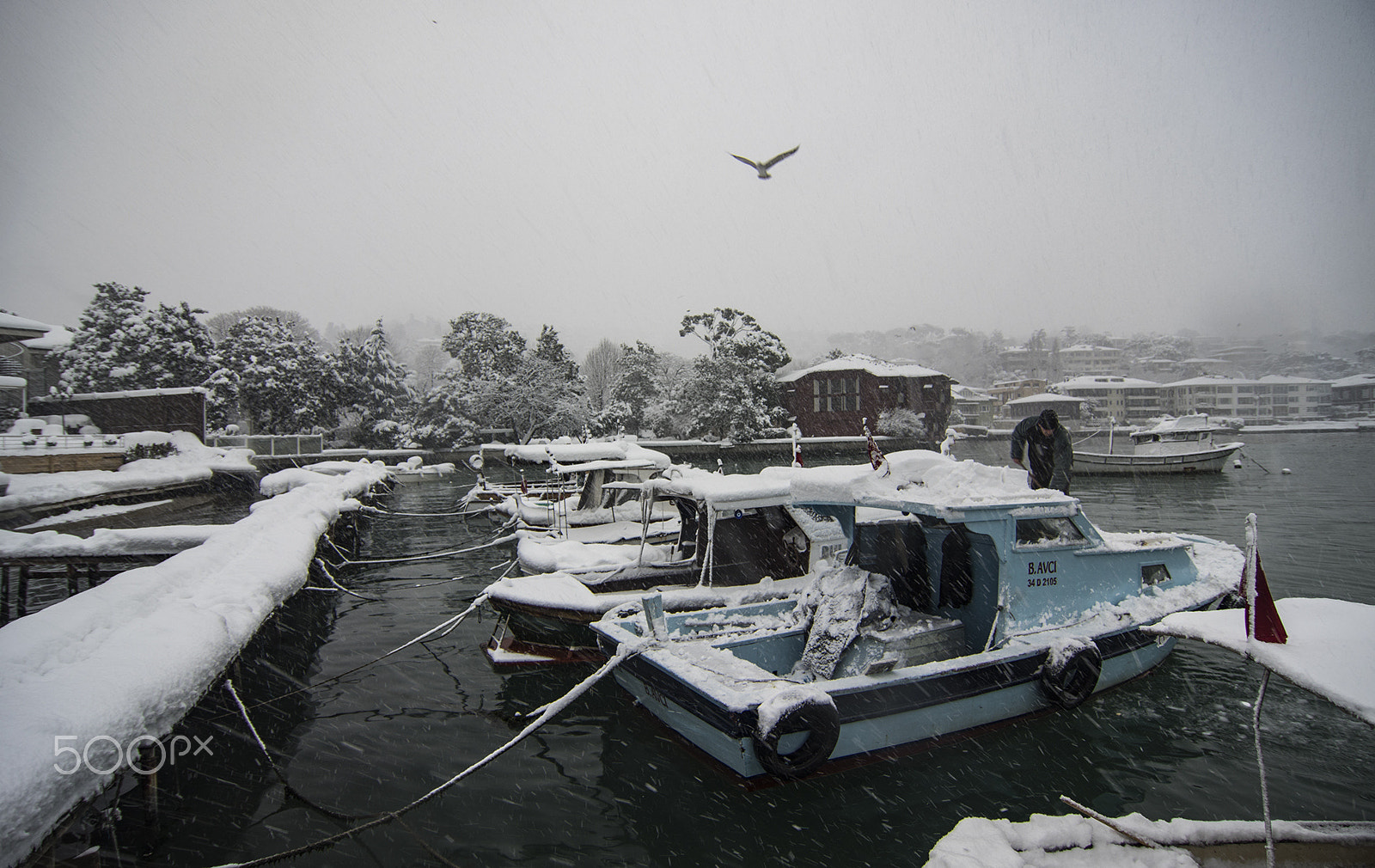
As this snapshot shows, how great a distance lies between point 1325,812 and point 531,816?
657 cm

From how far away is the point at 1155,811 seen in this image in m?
5.43

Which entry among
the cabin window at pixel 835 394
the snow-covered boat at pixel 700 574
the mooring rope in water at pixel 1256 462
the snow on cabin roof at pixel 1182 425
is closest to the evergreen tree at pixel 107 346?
the snow-covered boat at pixel 700 574

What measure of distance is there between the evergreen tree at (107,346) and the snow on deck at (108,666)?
38095mm

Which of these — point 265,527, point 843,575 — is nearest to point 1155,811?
point 843,575

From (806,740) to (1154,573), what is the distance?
17.8 feet

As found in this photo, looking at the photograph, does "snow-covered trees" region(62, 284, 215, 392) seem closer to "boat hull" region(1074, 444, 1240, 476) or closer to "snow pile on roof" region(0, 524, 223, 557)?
"snow pile on roof" region(0, 524, 223, 557)

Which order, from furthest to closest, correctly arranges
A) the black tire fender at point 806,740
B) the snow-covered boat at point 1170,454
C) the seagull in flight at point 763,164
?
the snow-covered boat at point 1170,454 → the seagull in flight at point 763,164 → the black tire fender at point 806,740

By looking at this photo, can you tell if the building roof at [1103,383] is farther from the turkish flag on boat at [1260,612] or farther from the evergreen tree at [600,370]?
the turkish flag on boat at [1260,612]

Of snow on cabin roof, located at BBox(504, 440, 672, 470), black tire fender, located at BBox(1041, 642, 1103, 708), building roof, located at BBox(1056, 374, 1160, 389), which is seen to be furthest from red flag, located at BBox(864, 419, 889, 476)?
building roof, located at BBox(1056, 374, 1160, 389)

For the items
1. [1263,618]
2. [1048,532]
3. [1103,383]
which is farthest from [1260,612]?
[1103,383]

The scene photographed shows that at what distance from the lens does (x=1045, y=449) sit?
8250 millimetres

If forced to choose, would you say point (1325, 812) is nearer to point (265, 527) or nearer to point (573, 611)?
point (573, 611)

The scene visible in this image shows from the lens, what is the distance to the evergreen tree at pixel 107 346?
3522 cm

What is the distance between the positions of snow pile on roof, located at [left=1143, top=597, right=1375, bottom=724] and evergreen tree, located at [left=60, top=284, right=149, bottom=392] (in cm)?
4598
